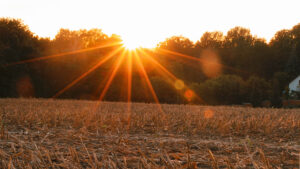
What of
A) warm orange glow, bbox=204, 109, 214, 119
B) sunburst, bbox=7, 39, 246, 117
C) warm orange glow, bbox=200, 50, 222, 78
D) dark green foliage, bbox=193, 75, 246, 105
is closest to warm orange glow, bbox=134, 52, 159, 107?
sunburst, bbox=7, 39, 246, 117

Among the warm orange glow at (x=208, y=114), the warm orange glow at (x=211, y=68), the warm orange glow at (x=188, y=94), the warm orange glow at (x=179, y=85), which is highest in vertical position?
the warm orange glow at (x=211, y=68)

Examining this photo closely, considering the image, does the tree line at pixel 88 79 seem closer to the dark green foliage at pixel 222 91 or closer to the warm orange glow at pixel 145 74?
the dark green foliage at pixel 222 91

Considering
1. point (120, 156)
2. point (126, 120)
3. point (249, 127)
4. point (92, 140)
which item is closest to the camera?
point (120, 156)

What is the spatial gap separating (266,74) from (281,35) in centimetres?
1735

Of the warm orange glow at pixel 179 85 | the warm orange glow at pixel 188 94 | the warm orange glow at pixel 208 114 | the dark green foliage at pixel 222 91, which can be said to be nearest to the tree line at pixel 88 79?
the dark green foliage at pixel 222 91

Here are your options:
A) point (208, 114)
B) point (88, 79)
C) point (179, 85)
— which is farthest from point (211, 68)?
point (208, 114)

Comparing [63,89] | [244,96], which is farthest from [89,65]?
[244,96]

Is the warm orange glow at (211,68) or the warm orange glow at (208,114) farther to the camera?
the warm orange glow at (211,68)

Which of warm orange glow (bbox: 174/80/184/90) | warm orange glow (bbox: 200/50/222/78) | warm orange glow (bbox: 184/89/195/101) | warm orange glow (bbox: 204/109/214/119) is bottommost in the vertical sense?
warm orange glow (bbox: 204/109/214/119)

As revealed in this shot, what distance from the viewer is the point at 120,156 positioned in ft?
12.3

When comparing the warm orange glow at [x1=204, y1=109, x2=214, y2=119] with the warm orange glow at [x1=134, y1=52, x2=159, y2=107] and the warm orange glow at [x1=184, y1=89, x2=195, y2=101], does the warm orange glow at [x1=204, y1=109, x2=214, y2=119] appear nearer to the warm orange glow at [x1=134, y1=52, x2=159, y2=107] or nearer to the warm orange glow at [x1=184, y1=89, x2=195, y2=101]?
the warm orange glow at [x1=134, y1=52, x2=159, y2=107]

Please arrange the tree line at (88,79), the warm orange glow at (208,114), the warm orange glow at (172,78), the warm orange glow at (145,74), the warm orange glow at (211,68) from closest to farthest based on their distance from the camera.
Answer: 1. the warm orange glow at (208,114)
2. the tree line at (88,79)
3. the warm orange glow at (145,74)
4. the warm orange glow at (172,78)
5. the warm orange glow at (211,68)

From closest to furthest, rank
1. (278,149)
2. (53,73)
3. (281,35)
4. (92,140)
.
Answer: (278,149), (92,140), (53,73), (281,35)

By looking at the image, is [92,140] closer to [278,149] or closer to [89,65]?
[278,149]
